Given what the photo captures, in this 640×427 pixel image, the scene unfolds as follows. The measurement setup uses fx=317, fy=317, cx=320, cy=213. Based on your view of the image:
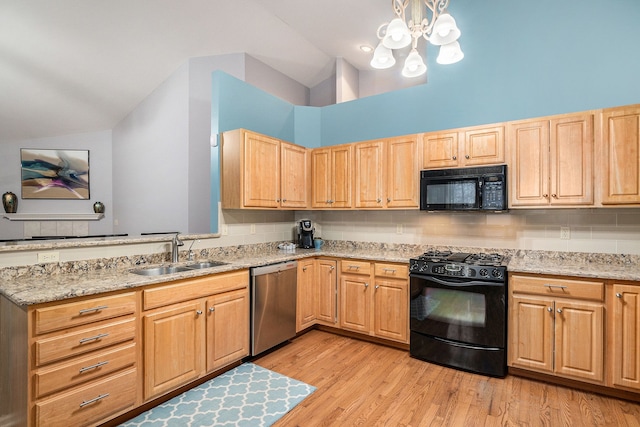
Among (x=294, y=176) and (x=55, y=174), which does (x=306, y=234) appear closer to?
(x=294, y=176)

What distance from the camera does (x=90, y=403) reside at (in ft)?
6.13

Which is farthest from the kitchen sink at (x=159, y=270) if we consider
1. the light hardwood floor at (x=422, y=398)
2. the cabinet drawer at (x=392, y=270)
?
the cabinet drawer at (x=392, y=270)

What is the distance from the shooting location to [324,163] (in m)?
3.98

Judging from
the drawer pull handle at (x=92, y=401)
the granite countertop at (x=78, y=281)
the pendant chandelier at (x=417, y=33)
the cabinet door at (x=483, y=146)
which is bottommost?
the drawer pull handle at (x=92, y=401)

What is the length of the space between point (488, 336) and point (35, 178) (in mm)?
7653

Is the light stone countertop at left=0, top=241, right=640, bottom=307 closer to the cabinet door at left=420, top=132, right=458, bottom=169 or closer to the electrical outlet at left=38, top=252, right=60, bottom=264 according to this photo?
the electrical outlet at left=38, top=252, right=60, bottom=264

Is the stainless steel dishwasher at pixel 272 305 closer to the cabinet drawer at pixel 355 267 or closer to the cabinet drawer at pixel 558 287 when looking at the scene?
the cabinet drawer at pixel 355 267

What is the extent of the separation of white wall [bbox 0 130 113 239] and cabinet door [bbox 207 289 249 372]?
17.7 feet

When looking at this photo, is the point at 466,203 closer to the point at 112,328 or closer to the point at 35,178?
the point at 112,328

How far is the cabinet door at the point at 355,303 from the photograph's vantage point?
3.37m

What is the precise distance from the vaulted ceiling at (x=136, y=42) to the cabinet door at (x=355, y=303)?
123 inches

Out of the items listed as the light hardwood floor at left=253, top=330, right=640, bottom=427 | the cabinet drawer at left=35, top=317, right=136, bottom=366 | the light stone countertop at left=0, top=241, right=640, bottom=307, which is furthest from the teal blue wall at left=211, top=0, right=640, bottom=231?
the light hardwood floor at left=253, top=330, right=640, bottom=427

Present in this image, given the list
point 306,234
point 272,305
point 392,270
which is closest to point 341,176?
point 306,234

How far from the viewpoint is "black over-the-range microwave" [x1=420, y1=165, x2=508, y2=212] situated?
288cm
